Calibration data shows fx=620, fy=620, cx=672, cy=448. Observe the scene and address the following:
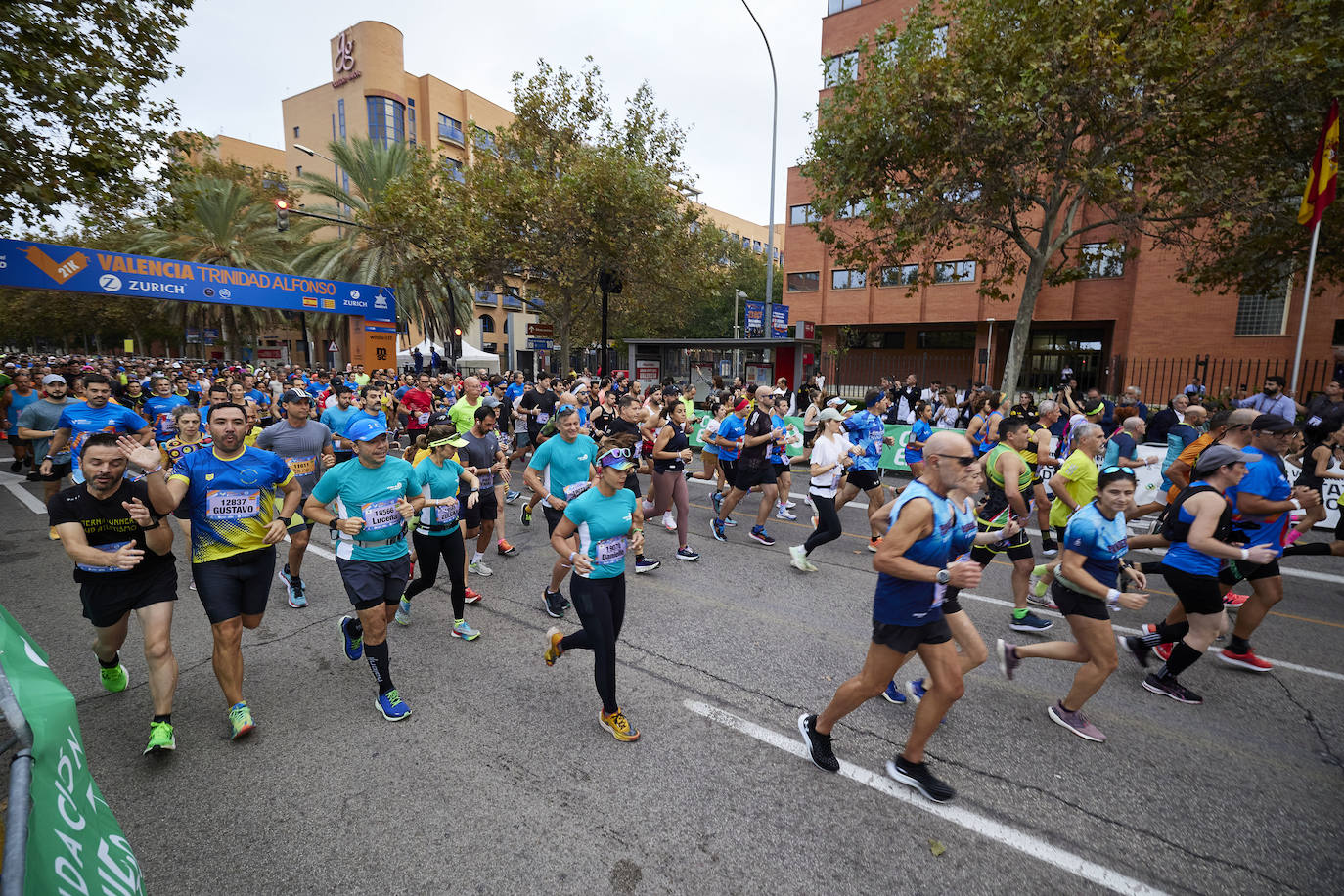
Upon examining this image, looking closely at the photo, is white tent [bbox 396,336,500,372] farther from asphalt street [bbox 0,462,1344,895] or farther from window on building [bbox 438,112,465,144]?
asphalt street [bbox 0,462,1344,895]

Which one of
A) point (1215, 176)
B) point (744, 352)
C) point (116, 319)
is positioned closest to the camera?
point (1215, 176)

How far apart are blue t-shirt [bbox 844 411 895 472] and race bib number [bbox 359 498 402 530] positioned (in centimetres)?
523

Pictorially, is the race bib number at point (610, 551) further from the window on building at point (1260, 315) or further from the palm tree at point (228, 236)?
the palm tree at point (228, 236)

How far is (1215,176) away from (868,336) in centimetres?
2212

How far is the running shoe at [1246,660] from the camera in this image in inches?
190

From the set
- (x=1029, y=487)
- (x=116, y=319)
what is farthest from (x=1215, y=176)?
(x=116, y=319)

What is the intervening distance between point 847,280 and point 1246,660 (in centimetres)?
2957

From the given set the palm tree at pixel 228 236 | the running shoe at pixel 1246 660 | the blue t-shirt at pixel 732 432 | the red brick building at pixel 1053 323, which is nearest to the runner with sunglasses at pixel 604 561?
the blue t-shirt at pixel 732 432

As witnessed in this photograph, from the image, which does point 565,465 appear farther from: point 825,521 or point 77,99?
point 77,99

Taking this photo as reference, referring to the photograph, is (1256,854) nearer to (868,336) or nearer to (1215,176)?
(1215,176)

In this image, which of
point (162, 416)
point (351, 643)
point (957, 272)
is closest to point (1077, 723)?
point (351, 643)

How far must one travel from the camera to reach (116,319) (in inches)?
1794

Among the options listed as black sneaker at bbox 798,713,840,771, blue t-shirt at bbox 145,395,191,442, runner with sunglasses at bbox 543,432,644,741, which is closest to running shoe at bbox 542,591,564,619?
runner with sunglasses at bbox 543,432,644,741

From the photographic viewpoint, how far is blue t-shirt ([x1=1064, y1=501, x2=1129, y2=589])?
382 cm
